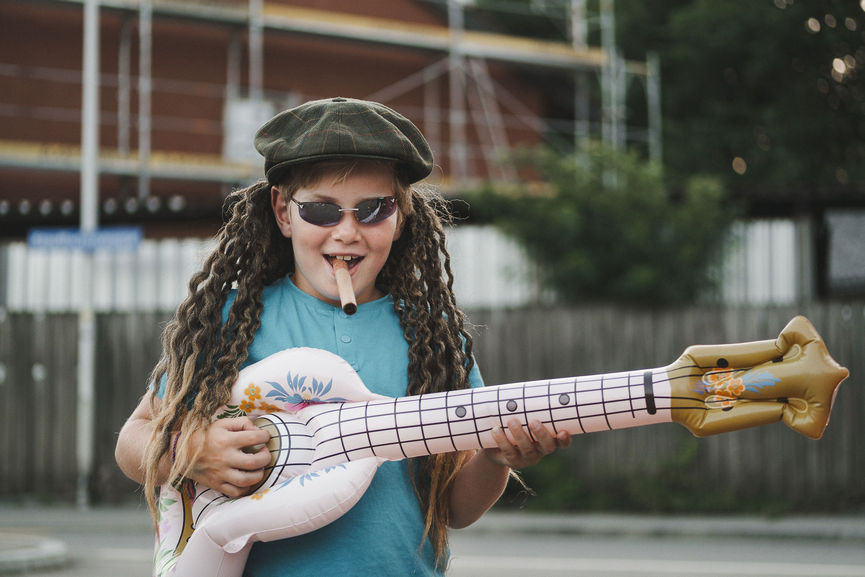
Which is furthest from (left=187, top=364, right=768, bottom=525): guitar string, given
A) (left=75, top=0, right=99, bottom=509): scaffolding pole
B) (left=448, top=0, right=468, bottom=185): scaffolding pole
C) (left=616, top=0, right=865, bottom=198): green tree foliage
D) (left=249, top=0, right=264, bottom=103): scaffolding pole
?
(left=616, top=0, right=865, bottom=198): green tree foliage

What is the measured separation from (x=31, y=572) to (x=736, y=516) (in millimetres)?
6632

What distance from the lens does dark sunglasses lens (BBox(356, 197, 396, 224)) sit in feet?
7.89

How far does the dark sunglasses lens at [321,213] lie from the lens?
2.39 metres

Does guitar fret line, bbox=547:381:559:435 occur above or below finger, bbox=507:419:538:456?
above

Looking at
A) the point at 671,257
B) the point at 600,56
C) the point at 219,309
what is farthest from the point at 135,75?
the point at 219,309

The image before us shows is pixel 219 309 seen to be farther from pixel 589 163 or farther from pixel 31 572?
pixel 589 163

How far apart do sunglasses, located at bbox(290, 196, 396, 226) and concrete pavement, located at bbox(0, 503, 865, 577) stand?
7.04 meters

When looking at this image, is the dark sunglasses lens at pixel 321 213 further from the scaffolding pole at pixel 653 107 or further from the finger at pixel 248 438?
the scaffolding pole at pixel 653 107

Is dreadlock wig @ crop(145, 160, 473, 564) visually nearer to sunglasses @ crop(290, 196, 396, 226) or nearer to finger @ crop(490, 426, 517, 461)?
sunglasses @ crop(290, 196, 396, 226)

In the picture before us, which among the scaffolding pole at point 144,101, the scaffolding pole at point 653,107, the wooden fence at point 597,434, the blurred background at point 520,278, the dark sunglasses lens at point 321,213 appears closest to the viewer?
the dark sunglasses lens at point 321,213

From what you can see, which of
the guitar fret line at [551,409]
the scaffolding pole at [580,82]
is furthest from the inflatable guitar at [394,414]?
the scaffolding pole at [580,82]

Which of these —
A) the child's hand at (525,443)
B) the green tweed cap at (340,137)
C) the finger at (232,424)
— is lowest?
the child's hand at (525,443)

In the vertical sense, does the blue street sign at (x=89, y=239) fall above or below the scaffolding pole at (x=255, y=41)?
below

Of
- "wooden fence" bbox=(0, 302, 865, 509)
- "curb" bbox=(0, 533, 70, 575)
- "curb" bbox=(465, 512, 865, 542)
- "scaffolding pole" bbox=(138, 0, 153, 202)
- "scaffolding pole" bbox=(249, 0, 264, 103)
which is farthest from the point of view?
"scaffolding pole" bbox=(249, 0, 264, 103)
